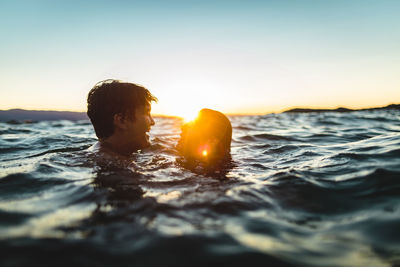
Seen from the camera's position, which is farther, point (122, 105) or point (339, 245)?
point (122, 105)

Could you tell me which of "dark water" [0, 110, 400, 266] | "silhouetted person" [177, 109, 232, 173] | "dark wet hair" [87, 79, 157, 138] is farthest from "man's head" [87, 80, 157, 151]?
"dark water" [0, 110, 400, 266]

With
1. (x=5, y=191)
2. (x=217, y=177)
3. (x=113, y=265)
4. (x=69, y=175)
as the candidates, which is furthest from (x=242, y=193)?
(x=5, y=191)

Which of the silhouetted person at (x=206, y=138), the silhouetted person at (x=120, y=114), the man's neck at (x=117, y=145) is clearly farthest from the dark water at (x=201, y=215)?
the silhouetted person at (x=120, y=114)

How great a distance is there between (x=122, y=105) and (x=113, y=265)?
355 cm

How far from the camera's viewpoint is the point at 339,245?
1.66 meters

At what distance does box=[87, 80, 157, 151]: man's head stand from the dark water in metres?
1.16

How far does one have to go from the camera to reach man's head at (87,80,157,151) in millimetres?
4656

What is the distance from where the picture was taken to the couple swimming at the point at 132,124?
4180mm

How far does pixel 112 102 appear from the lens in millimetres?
4676

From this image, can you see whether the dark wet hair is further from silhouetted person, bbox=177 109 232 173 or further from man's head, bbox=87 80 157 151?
silhouetted person, bbox=177 109 232 173

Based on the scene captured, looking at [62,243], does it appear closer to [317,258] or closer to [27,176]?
[317,258]

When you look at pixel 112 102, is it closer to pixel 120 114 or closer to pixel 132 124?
pixel 120 114

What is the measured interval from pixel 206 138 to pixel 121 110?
5.60 feet

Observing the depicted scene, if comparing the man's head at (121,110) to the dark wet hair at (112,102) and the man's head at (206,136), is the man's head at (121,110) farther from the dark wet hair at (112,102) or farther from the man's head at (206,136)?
the man's head at (206,136)
